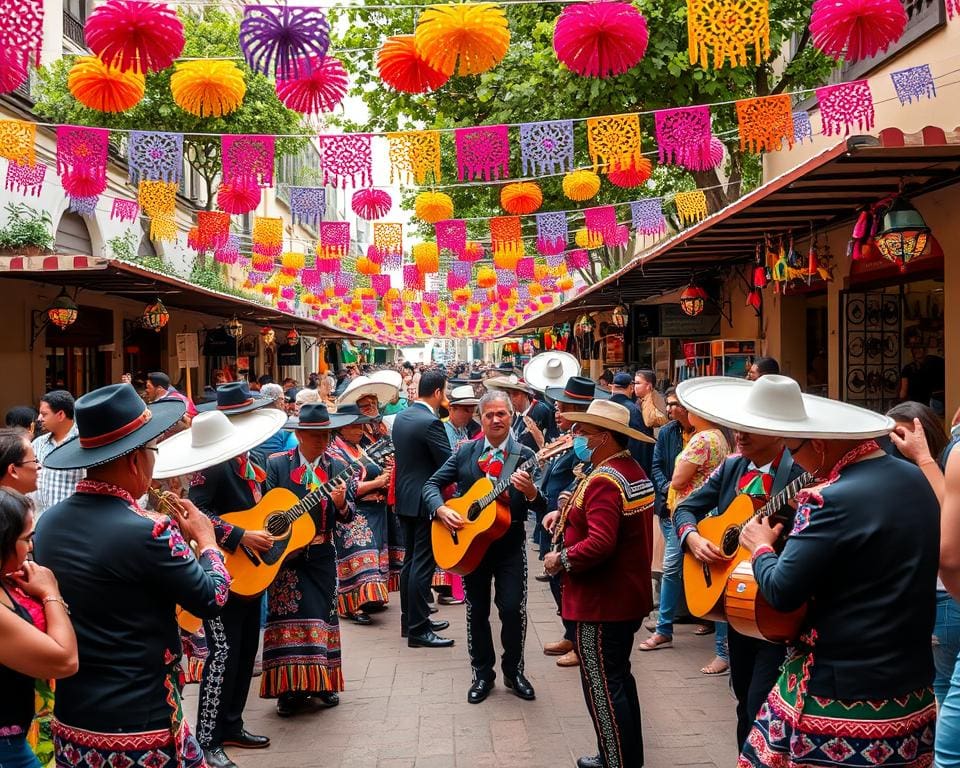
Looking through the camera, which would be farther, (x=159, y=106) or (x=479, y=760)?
(x=159, y=106)

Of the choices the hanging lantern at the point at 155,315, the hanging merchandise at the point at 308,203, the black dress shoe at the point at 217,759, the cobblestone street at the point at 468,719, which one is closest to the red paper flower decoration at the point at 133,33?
the cobblestone street at the point at 468,719

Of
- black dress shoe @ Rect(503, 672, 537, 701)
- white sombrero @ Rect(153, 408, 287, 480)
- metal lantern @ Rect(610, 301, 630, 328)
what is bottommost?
black dress shoe @ Rect(503, 672, 537, 701)

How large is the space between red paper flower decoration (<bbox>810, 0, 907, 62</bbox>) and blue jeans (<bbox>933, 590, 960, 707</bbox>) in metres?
4.76

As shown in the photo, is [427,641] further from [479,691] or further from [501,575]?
[501,575]

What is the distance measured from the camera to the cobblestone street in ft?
16.5

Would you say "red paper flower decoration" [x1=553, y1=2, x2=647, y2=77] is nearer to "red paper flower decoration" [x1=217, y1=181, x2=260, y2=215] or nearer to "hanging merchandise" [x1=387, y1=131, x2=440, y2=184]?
"hanging merchandise" [x1=387, y1=131, x2=440, y2=184]

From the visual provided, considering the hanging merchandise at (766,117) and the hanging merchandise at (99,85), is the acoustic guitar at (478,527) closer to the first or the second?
the hanging merchandise at (99,85)

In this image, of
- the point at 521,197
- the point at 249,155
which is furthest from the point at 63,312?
the point at 521,197

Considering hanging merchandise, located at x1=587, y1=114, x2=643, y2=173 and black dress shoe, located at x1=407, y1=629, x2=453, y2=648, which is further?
hanging merchandise, located at x1=587, y1=114, x2=643, y2=173

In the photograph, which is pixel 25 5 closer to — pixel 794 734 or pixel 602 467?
pixel 602 467

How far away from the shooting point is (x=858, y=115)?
9.05 meters

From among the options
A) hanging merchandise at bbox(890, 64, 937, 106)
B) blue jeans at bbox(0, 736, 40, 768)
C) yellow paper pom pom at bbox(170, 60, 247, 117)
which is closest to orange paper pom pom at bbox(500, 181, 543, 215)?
hanging merchandise at bbox(890, 64, 937, 106)

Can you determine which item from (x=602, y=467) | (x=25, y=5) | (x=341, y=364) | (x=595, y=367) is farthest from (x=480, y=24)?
(x=341, y=364)

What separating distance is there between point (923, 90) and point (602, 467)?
Answer: 635 centimetres
